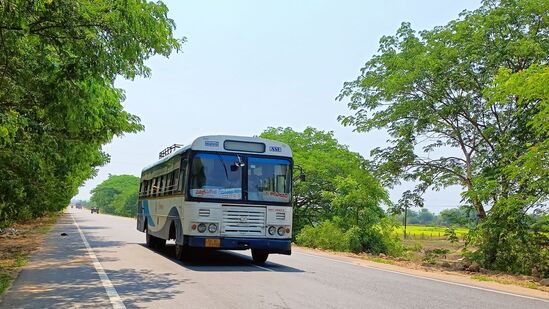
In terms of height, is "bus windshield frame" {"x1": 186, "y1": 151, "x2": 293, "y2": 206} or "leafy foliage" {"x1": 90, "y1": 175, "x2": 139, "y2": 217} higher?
"leafy foliage" {"x1": 90, "y1": 175, "x2": 139, "y2": 217}

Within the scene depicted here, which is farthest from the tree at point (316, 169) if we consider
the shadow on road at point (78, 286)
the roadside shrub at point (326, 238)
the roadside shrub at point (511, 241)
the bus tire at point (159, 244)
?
the shadow on road at point (78, 286)

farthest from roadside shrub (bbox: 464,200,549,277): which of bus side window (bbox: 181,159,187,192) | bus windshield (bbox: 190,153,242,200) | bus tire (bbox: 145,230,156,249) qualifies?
bus tire (bbox: 145,230,156,249)

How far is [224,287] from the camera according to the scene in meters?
9.45

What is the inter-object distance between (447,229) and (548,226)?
4.89 metres

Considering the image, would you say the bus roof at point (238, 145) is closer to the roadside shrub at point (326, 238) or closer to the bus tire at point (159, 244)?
the bus tire at point (159, 244)

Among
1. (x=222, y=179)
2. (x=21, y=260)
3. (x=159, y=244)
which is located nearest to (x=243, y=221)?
(x=222, y=179)

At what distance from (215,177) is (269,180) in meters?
1.44

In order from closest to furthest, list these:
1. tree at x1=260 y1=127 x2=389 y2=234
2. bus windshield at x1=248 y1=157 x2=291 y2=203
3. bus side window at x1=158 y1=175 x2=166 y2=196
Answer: bus windshield at x1=248 y1=157 x2=291 y2=203
bus side window at x1=158 y1=175 x2=166 y2=196
tree at x1=260 y1=127 x2=389 y2=234

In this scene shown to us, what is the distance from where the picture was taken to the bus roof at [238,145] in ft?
42.4

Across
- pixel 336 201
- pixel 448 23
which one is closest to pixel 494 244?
pixel 448 23

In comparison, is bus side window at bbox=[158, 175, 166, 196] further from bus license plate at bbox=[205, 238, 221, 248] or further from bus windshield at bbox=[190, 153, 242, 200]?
bus license plate at bbox=[205, 238, 221, 248]

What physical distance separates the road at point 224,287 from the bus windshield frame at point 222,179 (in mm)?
1745

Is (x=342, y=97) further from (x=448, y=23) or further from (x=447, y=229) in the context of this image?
(x=447, y=229)

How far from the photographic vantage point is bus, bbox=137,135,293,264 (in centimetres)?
1251
